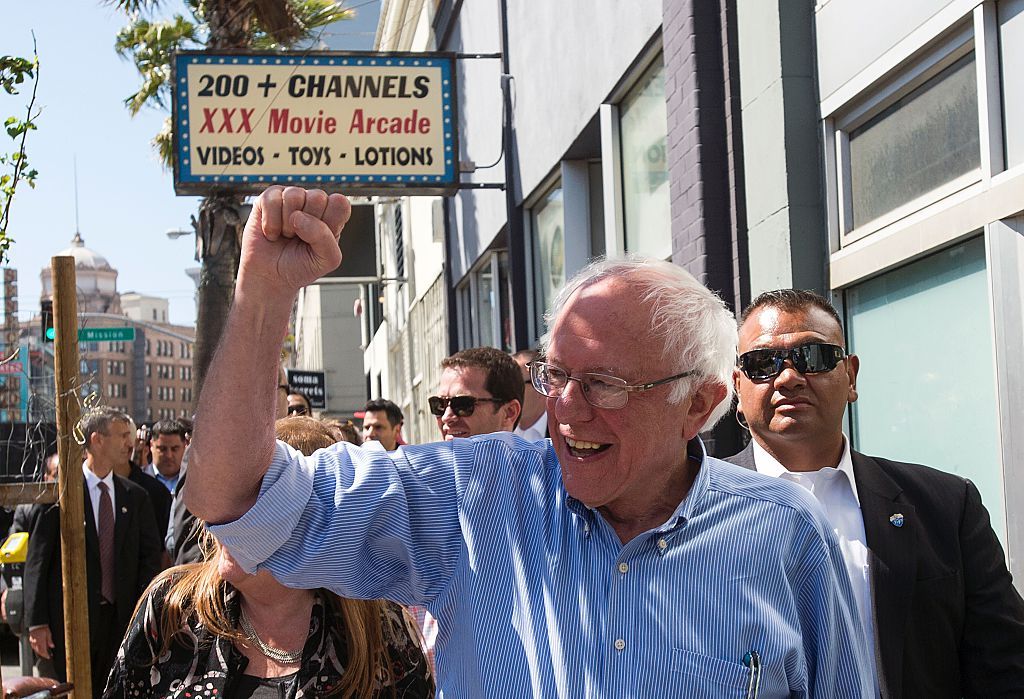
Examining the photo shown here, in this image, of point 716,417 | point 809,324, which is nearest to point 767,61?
point 809,324

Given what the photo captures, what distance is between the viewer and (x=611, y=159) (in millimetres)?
8594

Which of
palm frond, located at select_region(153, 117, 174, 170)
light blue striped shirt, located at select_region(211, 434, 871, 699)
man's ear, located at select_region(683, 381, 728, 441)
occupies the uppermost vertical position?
palm frond, located at select_region(153, 117, 174, 170)

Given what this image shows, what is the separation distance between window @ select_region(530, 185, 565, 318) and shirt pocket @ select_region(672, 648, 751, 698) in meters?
7.77

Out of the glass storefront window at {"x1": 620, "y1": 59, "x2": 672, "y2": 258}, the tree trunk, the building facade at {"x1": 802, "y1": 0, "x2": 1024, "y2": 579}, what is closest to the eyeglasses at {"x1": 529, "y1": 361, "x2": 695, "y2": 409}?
the building facade at {"x1": 802, "y1": 0, "x2": 1024, "y2": 579}

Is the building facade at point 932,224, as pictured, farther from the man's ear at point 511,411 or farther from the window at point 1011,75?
the man's ear at point 511,411

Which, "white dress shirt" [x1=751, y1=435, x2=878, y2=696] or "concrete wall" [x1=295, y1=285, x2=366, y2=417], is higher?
"concrete wall" [x1=295, y1=285, x2=366, y2=417]

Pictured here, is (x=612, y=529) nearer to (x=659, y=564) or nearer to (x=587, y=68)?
(x=659, y=564)

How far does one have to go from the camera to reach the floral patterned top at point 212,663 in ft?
10.2

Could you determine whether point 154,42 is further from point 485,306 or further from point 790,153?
point 790,153

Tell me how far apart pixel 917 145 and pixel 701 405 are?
292cm

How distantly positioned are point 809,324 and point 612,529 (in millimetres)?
1435

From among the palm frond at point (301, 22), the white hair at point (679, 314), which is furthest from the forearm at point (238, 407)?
the palm frond at point (301, 22)

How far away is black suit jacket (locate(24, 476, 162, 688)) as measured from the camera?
7496 millimetres

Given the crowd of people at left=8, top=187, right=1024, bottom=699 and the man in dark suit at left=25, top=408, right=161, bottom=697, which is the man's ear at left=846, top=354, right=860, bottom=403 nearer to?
the crowd of people at left=8, top=187, right=1024, bottom=699
